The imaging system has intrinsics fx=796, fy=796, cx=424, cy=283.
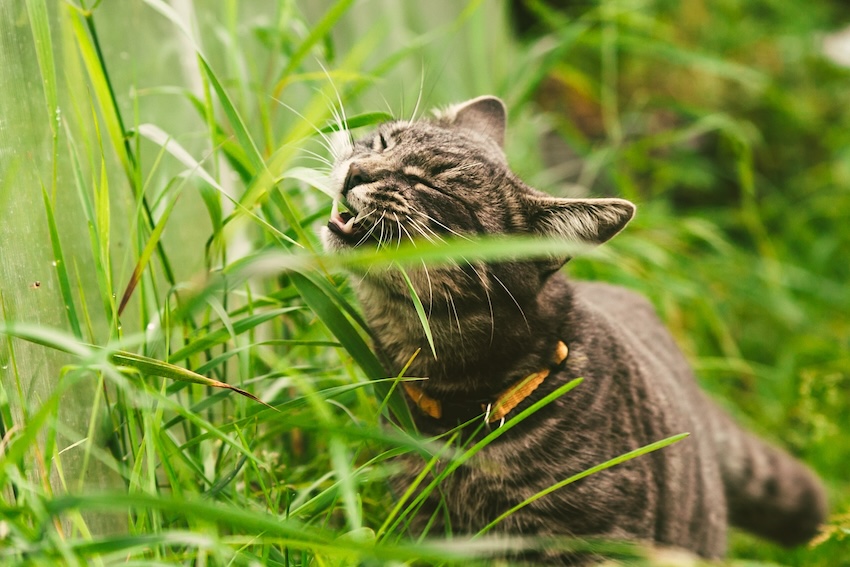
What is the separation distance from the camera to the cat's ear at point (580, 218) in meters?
1.70

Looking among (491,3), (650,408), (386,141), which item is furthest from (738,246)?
(386,141)

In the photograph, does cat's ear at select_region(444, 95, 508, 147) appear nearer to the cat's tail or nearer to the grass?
the grass

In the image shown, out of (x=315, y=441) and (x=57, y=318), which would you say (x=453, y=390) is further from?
(x=57, y=318)

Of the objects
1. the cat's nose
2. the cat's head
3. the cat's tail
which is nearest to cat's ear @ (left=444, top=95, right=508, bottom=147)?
the cat's head

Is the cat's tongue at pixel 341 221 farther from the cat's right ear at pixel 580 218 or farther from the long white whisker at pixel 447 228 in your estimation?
the cat's right ear at pixel 580 218

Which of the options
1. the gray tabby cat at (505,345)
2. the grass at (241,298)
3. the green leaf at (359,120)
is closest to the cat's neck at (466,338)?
the gray tabby cat at (505,345)

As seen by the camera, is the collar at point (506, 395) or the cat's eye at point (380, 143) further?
the cat's eye at point (380, 143)

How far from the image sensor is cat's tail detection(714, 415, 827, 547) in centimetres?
270

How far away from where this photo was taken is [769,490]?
9.00 feet

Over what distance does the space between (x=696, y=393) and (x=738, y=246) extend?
259cm

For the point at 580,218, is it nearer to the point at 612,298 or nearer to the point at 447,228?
the point at 447,228

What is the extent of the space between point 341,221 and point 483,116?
83cm

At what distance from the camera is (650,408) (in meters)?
2.04

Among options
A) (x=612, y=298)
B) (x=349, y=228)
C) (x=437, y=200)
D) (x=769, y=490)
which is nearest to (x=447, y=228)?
(x=437, y=200)
